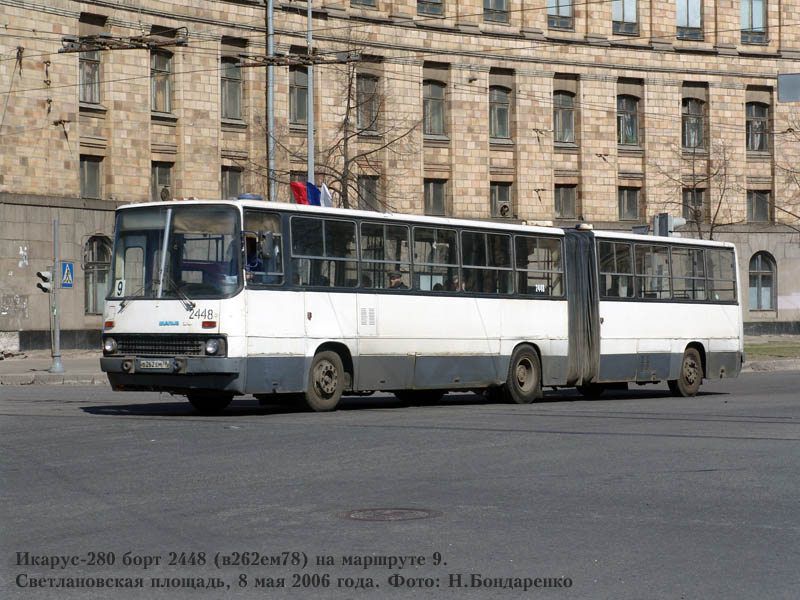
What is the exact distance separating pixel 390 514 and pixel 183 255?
10072mm

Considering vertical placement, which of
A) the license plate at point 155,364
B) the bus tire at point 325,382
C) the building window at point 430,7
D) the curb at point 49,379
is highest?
the building window at point 430,7

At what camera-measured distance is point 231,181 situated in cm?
4866

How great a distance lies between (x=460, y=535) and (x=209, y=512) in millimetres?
1976

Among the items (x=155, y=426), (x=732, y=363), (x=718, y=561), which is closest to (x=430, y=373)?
(x=155, y=426)

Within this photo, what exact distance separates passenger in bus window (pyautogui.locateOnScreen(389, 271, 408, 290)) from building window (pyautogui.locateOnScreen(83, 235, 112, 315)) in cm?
2456

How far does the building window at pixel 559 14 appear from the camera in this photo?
56594mm

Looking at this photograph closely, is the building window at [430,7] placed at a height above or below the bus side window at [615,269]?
above

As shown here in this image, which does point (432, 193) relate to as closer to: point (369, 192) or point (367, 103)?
point (369, 192)

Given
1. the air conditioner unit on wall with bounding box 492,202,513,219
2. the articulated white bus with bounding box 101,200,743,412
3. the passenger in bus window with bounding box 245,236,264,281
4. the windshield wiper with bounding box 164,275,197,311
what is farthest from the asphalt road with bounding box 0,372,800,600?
the air conditioner unit on wall with bounding box 492,202,513,219

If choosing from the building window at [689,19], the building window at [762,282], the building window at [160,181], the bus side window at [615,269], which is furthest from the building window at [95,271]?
the building window at [762,282]

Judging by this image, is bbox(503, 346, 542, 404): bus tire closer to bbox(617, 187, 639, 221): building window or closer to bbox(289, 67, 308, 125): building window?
bbox(289, 67, 308, 125): building window

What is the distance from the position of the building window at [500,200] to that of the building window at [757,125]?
12362 millimetres

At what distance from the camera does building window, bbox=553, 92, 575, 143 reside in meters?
56.6

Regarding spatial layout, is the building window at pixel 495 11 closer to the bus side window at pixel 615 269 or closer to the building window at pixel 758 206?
the building window at pixel 758 206
